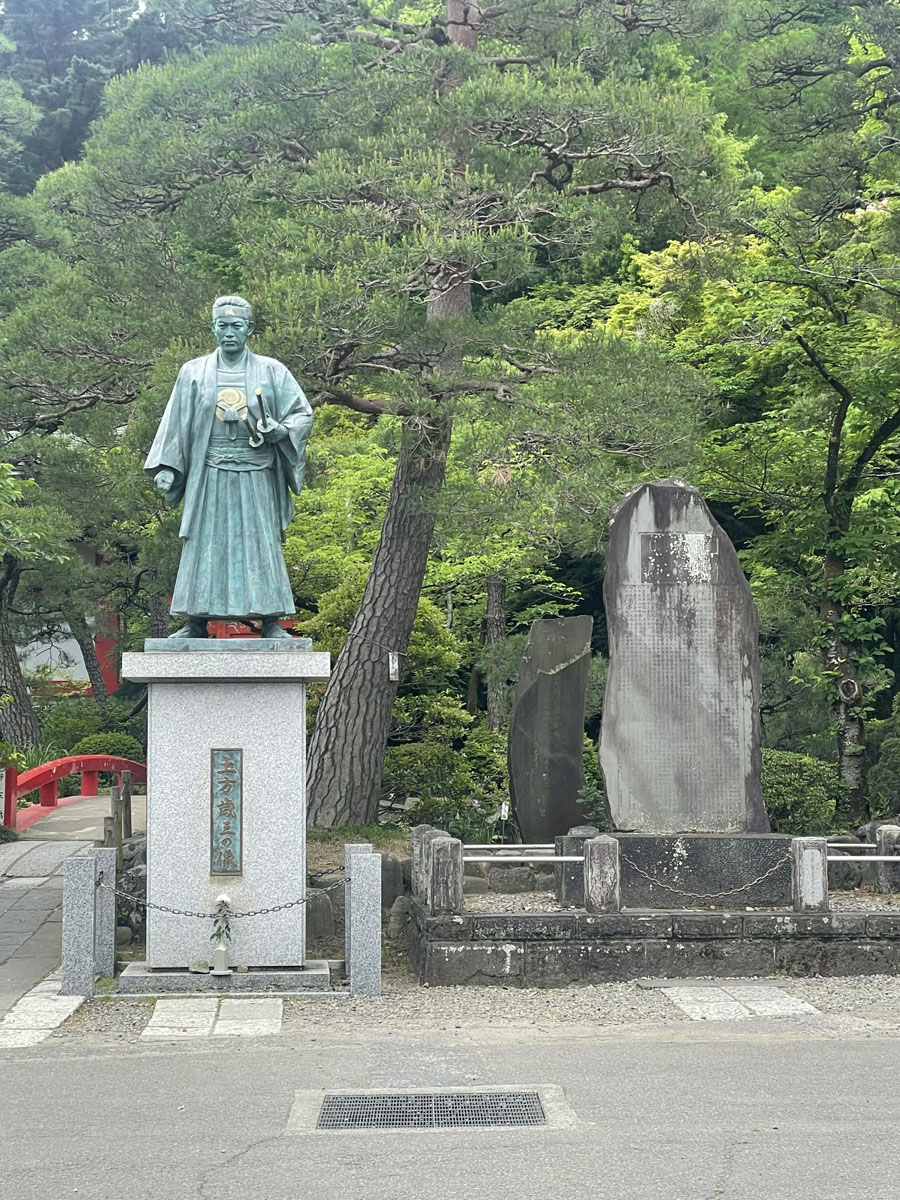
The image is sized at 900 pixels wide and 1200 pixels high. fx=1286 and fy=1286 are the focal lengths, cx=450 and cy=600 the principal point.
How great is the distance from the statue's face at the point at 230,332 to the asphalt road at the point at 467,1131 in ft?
15.9

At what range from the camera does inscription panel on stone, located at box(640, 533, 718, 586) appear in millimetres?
10922

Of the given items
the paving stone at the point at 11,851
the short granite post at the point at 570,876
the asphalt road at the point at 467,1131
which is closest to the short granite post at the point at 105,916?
the asphalt road at the point at 467,1131

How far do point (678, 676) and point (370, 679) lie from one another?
16.5 feet

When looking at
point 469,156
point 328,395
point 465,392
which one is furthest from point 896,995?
point 469,156

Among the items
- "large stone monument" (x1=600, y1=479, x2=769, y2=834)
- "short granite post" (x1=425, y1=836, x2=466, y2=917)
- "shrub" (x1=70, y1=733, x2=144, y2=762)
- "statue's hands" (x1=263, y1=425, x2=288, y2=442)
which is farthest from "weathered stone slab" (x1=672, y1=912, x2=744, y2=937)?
"shrub" (x1=70, y1=733, x2=144, y2=762)

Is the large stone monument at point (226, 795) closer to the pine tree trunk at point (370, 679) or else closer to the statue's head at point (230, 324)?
the statue's head at point (230, 324)

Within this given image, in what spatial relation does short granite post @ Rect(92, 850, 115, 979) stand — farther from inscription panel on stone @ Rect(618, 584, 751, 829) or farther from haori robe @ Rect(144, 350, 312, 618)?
inscription panel on stone @ Rect(618, 584, 751, 829)

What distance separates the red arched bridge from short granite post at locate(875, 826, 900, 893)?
1071cm

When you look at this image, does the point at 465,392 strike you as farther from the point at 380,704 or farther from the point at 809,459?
the point at 809,459

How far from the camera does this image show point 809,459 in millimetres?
17047

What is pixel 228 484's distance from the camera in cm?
937

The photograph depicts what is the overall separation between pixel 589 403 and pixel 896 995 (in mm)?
6204


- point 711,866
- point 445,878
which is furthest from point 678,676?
point 445,878

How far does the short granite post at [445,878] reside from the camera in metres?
9.22
